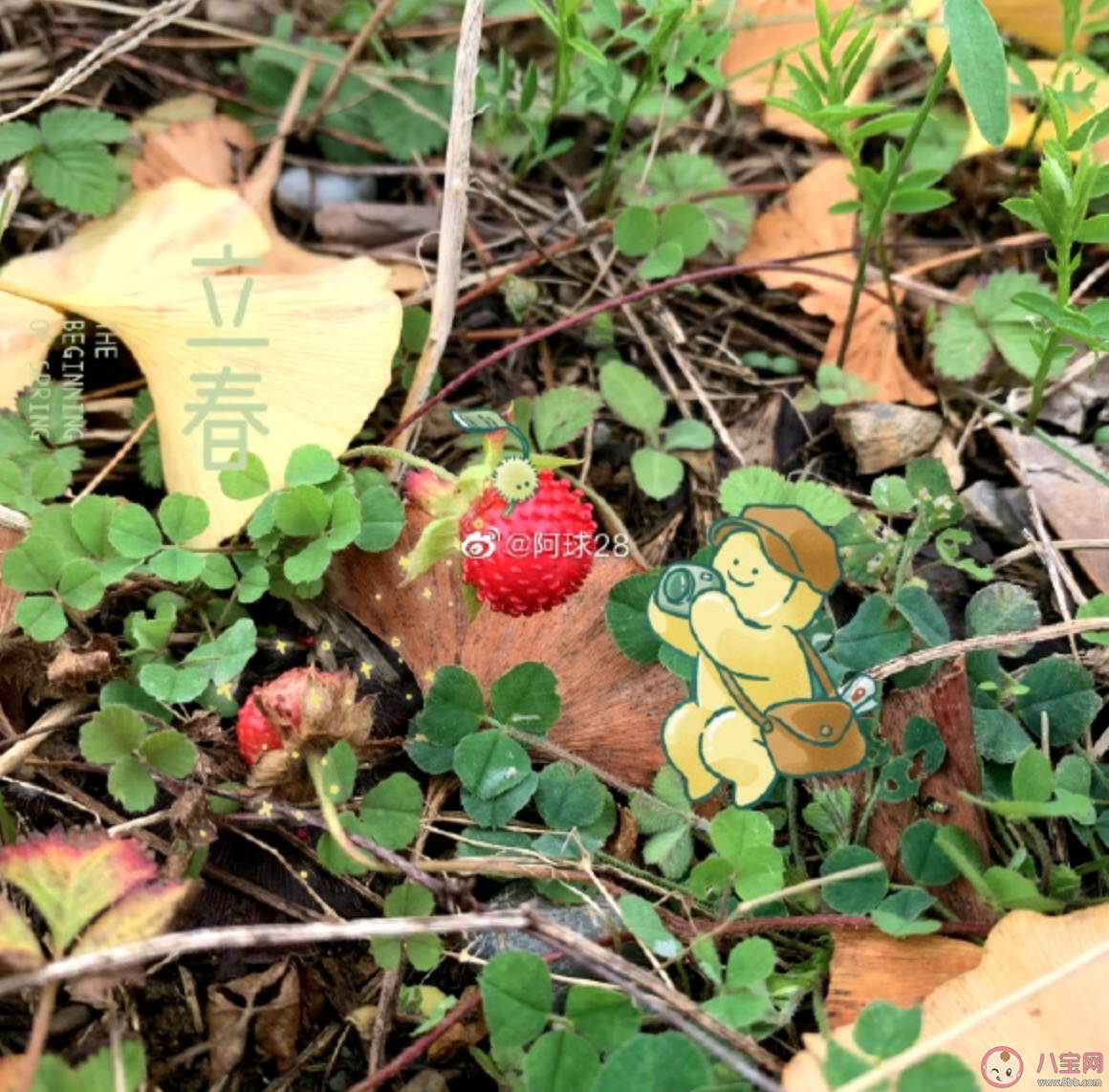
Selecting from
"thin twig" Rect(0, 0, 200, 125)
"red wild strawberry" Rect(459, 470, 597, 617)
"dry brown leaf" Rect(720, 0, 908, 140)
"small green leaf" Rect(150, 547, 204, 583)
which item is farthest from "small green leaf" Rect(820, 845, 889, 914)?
"thin twig" Rect(0, 0, 200, 125)

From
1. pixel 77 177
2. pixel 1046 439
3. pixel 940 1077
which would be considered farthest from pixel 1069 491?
pixel 77 177

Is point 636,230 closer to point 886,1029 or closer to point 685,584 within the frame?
point 685,584

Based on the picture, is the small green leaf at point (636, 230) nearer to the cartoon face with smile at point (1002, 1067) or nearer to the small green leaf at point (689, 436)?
the small green leaf at point (689, 436)

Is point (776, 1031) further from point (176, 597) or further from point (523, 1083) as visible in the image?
point (176, 597)

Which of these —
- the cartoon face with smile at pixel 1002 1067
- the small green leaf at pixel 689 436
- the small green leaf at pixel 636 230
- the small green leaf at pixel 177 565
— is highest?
the small green leaf at pixel 636 230

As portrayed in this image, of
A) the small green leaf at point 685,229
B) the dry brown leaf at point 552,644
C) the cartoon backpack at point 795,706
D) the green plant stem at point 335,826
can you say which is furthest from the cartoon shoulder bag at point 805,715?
the small green leaf at point 685,229

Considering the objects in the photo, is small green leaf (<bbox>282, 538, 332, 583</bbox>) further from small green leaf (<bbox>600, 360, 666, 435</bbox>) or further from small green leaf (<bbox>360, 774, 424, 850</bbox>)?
small green leaf (<bbox>600, 360, 666, 435</bbox>)

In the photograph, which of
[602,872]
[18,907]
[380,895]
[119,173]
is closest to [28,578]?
[18,907]
